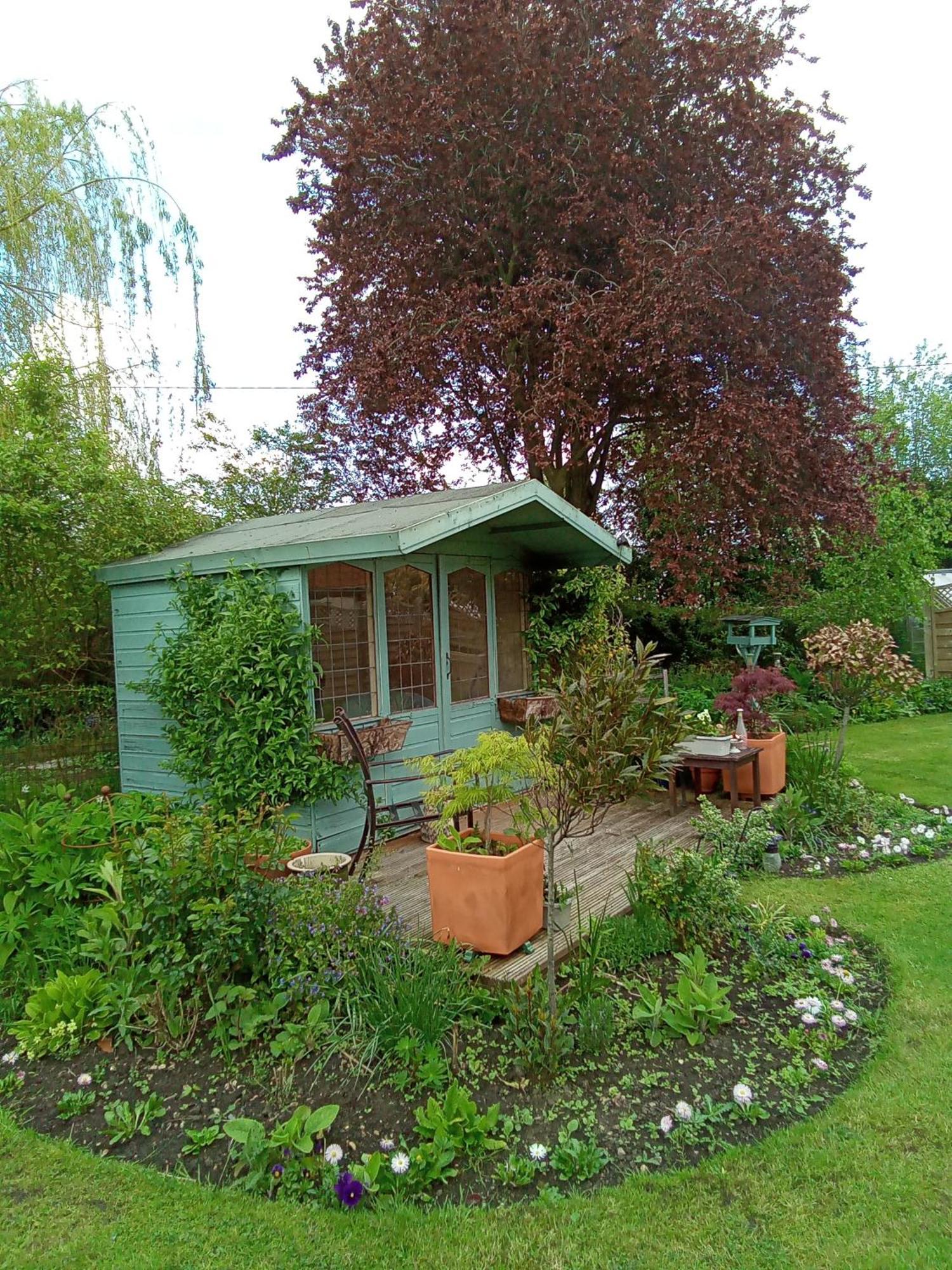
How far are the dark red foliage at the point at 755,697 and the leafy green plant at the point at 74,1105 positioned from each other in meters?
4.84

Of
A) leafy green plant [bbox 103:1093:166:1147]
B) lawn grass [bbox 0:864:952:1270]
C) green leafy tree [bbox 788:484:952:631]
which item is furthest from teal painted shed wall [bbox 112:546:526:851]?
green leafy tree [bbox 788:484:952:631]

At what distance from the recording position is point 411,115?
7.90 metres

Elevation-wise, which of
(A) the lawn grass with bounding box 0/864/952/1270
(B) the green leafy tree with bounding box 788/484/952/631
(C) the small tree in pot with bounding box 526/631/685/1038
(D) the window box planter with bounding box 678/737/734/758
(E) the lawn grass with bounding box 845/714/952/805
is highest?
(B) the green leafy tree with bounding box 788/484/952/631

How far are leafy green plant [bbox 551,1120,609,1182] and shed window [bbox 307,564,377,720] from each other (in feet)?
10.1

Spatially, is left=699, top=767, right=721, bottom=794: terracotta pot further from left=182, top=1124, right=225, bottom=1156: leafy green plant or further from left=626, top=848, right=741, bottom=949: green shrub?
left=182, top=1124, right=225, bottom=1156: leafy green plant

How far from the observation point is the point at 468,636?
20.5 feet

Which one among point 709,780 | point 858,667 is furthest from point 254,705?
point 858,667

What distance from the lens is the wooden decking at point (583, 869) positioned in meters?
3.24

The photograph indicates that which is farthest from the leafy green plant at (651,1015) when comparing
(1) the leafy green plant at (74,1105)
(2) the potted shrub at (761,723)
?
(2) the potted shrub at (761,723)

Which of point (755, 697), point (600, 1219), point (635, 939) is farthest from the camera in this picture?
point (755, 697)

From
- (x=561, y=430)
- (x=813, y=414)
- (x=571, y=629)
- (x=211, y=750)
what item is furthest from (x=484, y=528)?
(x=813, y=414)

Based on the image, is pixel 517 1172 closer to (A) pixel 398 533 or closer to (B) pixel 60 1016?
(B) pixel 60 1016

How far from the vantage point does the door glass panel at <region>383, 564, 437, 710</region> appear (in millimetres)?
5500

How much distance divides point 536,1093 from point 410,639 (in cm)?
360
